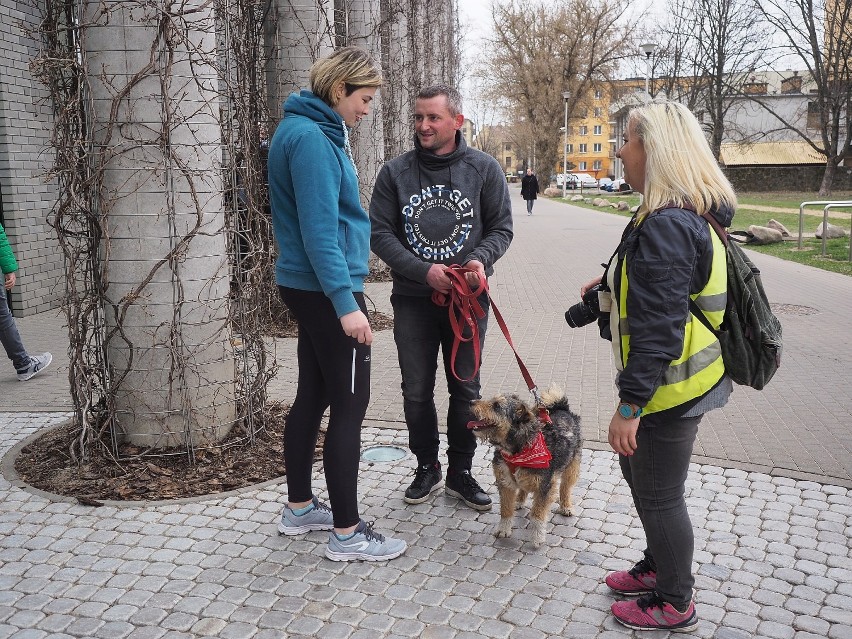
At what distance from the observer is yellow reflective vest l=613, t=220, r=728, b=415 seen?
2846 mm

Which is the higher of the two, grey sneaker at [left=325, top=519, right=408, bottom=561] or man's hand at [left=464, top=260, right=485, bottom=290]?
man's hand at [left=464, top=260, right=485, bottom=290]

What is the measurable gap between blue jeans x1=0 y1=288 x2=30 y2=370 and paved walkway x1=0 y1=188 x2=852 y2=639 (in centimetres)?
114

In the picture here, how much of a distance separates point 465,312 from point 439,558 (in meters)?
1.21

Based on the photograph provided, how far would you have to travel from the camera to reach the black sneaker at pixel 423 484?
440 cm

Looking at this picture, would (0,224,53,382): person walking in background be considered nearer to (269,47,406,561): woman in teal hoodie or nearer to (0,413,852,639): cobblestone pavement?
(0,413,852,639): cobblestone pavement

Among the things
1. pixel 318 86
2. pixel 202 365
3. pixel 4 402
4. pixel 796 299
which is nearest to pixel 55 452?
pixel 202 365

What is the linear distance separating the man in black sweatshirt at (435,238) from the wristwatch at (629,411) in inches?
52.1

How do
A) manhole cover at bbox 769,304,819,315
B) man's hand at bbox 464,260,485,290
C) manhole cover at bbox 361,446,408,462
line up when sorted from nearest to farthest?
1. man's hand at bbox 464,260,485,290
2. manhole cover at bbox 361,446,408,462
3. manhole cover at bbox 769,304,819,315

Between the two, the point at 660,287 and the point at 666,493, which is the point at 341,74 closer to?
the point at 660,287

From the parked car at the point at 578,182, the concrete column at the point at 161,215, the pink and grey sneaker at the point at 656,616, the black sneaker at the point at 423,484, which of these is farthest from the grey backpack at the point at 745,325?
the parked car at the point at 578,182

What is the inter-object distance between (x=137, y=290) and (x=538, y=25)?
52.9 metres

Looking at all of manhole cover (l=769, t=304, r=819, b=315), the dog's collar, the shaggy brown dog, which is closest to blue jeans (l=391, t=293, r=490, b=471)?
the shaggy brown dog

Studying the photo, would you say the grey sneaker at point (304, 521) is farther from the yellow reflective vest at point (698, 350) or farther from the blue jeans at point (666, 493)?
the yellow reflective vest at point (698, 350)

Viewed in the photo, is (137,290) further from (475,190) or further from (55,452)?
(475,190)
